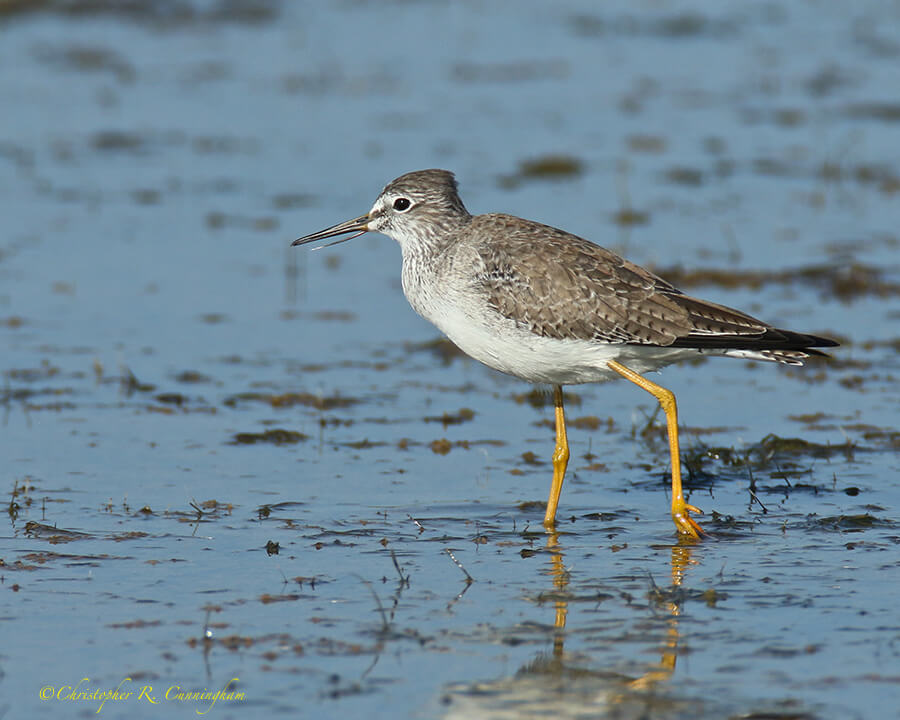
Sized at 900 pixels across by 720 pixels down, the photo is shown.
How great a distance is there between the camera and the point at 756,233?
725 inches

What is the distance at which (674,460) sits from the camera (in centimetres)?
997

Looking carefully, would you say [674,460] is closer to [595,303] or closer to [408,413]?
[595,303]

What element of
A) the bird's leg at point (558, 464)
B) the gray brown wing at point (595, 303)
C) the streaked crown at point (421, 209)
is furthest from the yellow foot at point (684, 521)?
the streaked crown at point (421, 209)

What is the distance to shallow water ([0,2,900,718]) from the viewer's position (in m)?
7.34

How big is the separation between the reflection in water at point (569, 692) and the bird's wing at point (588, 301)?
2.73 metres

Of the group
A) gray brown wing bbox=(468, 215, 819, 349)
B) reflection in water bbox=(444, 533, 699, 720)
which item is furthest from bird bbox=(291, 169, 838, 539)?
reflection in water bbox=(444, 533, 699, 720)

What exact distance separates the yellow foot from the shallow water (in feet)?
0.55

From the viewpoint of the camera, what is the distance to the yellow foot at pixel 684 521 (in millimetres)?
9418

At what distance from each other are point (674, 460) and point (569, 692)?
10.8 ft


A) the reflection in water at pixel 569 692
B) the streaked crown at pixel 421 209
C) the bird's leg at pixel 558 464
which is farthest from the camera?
the streaked crown at pixel 421 209

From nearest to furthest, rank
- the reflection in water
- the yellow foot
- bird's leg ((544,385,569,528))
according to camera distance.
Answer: the reflection in water < the yellow foot < bird's leg ((544,385,569,528))

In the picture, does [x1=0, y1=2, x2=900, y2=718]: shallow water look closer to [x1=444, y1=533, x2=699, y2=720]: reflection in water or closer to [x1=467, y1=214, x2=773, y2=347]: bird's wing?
[x1=444, y1=533, x2=699, y2=720]: reflection in water

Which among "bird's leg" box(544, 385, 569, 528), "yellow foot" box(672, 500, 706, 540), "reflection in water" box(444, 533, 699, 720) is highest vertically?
"bird's leg" box(544, 385, 569, 528)

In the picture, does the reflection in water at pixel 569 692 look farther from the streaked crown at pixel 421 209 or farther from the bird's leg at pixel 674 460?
the streaked crown at pixel 421 209
